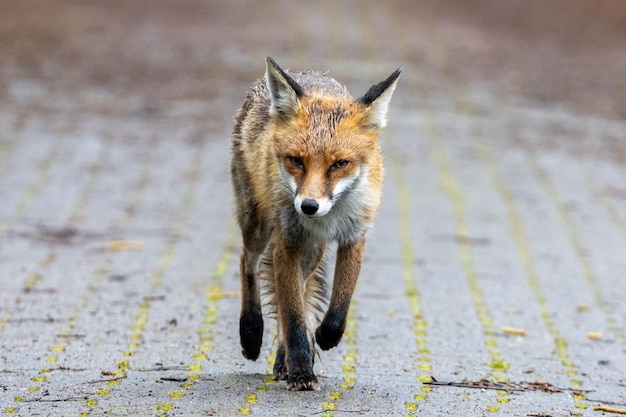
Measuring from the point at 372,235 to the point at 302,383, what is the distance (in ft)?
15.7

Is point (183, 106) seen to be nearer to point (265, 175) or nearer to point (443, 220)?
point (443, 220)

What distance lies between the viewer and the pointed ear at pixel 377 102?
5793 millimetres

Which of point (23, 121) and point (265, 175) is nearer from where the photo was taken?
point (265, 175)

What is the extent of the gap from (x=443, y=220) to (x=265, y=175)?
214 inches

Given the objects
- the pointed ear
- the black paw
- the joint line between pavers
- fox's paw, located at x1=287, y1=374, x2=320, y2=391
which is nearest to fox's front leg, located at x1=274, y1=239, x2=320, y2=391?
fox's paw, located at x1=287, y1=374, x2=320, y2=391

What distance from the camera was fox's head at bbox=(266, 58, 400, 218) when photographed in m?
5.40

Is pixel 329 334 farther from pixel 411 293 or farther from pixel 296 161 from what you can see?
pixel 411 293

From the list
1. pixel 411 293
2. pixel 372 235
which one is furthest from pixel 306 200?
pixel 372 235

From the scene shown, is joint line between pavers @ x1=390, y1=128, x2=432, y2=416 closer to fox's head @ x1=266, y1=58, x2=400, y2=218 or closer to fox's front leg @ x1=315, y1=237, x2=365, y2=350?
fox's front leg @ x1=315, y1=237, x2=365, y2=350

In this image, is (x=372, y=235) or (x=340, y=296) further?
(x=372, y=235)

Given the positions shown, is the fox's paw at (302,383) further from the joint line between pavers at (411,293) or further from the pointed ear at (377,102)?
the pointed ear at (377,102)

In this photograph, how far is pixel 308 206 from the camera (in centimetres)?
523

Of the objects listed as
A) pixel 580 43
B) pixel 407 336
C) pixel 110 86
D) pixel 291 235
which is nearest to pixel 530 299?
pixel 407 336

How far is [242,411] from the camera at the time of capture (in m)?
5.23
